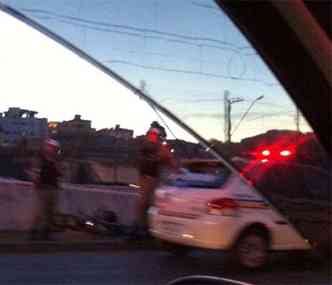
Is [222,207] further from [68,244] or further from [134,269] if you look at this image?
[68,244]

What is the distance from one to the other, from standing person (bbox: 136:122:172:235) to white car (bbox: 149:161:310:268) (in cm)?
206

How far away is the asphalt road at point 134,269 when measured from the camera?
938cm

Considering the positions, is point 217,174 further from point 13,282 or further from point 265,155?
point 265,155

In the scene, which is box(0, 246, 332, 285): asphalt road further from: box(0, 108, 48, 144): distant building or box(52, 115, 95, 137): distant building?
box(0, 108, 48, 144): distant building

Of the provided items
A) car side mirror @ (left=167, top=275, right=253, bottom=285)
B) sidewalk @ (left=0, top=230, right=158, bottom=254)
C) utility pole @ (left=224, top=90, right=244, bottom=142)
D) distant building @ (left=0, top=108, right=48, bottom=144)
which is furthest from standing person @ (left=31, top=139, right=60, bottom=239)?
distant building @ (left=0, top=108, right=48, bottom=144)

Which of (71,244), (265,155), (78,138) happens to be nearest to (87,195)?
(71,244)

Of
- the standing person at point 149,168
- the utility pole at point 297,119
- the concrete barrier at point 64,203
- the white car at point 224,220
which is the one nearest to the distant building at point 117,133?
the concrete barrier at point 64,203

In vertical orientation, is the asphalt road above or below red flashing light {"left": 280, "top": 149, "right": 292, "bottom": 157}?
below

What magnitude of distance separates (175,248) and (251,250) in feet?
3.94

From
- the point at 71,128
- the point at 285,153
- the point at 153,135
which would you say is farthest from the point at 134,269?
the point at 71,128

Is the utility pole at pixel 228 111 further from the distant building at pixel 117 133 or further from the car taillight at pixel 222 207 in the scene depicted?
the distant building at pixel 117 133

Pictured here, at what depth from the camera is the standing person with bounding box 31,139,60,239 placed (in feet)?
42.5

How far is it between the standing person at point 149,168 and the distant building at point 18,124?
43.5 feet

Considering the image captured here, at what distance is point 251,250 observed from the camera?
415 inches
